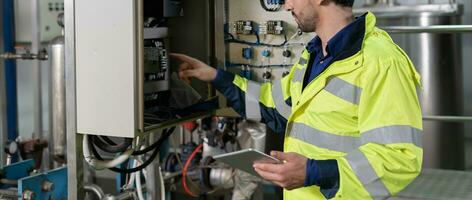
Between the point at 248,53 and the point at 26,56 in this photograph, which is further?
the point at 26,56

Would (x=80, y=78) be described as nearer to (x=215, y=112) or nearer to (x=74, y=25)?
(x=74, y=25)

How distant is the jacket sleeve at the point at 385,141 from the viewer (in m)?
1.53

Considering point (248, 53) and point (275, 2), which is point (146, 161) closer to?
point (248, 53)


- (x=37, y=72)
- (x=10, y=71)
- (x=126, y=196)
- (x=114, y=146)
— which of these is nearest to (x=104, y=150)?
(x=114, y=146)

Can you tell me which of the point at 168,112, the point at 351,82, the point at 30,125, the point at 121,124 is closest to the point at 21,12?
the point at 30,125

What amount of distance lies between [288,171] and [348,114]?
0.27m

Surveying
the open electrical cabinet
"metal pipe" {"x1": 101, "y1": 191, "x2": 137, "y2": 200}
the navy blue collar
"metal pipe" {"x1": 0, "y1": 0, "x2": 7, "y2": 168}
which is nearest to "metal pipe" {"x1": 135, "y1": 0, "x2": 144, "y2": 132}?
the open electrical cabinet

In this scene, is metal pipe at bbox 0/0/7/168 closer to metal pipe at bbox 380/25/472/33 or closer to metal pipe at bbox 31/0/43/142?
metal pipe at bbox 31/0/43/142

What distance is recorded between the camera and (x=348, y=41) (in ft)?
5.65

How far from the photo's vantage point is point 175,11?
2.41 m

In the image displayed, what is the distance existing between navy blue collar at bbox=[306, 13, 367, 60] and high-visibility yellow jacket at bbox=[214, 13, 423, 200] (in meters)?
0.01

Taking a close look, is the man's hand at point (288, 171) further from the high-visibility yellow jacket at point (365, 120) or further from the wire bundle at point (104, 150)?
the wire bundle at point (104, 150)

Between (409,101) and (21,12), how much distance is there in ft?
12.1

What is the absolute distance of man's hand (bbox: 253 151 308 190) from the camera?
155cm
